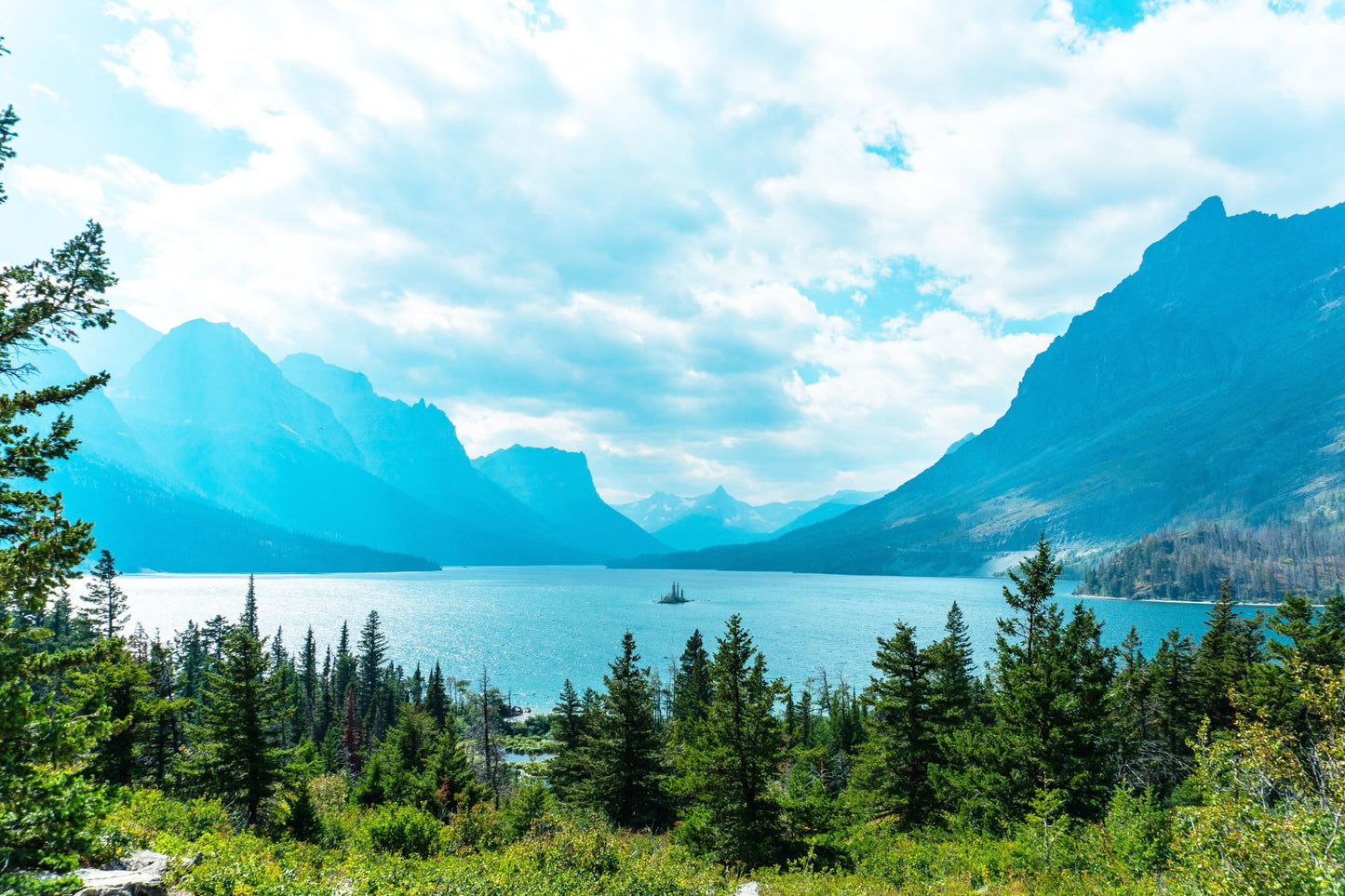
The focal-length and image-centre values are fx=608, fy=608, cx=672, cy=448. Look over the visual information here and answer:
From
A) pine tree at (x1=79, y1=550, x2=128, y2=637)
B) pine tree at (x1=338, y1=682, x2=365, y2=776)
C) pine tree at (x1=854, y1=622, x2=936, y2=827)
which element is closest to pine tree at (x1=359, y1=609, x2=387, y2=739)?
pine tree at (x1=338, y1=682, x2=365, y2=776)

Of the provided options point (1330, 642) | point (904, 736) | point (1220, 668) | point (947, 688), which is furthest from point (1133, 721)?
point (904, 736)

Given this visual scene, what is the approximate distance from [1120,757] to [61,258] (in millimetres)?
49667

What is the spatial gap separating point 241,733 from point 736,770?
2296cm

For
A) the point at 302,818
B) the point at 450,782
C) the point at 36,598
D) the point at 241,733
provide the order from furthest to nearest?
the point at 450,782, the point at 241,733, the point at 302,818, the point at 36,598

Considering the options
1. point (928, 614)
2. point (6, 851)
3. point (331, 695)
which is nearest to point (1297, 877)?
point (6, 851)

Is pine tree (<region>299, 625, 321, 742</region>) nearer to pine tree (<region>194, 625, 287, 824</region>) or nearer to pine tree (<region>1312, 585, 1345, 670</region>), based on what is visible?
pine tree (<region>194, 625, 287, 824</region>)

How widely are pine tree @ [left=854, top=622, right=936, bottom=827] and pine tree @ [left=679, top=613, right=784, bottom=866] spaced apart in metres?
7.03

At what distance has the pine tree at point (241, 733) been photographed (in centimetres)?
2808

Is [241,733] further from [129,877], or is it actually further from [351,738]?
[351,738]

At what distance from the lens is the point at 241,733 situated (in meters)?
28.3

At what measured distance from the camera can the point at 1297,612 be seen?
32.4m

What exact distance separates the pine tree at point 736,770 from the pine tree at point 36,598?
19.7 meters

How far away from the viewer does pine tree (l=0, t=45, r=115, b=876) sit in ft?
26.5

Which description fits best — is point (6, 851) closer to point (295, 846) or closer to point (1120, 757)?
point (295, 846)
